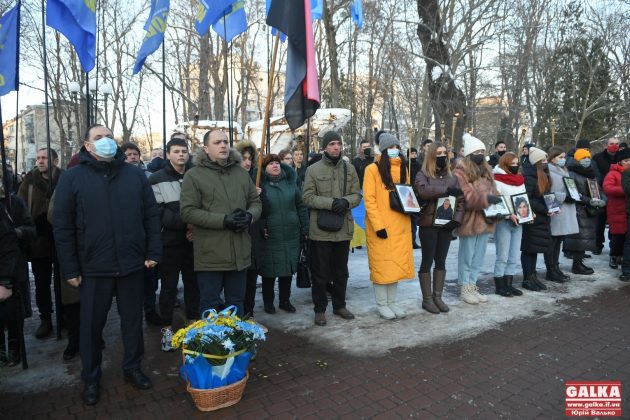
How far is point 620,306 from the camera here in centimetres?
578

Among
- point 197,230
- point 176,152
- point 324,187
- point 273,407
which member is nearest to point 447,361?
point 273,407

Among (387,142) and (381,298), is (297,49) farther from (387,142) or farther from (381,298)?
(381,298)

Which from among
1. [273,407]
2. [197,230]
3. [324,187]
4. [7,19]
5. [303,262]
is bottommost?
[273,407]

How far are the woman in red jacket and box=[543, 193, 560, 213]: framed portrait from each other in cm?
149

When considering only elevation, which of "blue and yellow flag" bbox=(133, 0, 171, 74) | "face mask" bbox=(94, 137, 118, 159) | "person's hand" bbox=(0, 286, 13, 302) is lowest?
"person's hand" bbox=(0, 286, 13, 302)

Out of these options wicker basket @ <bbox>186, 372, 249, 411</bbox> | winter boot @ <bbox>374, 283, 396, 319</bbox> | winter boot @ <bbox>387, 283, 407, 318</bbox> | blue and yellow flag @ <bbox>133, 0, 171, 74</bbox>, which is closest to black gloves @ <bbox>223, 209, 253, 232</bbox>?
wicker basket @ <bbox>186, 372, 249, 411</bbox>

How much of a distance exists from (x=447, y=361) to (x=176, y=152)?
137 inches

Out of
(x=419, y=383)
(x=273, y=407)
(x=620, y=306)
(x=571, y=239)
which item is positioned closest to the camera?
(x=273, y=407)

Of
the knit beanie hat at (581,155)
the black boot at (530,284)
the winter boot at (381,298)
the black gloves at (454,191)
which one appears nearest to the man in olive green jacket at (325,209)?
the winter boot at (381,298)

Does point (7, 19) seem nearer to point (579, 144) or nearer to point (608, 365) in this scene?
point (608, 365)

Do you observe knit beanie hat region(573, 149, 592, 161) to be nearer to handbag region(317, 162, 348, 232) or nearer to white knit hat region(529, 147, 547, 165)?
white knit hat region(529, 147, 547, 165)

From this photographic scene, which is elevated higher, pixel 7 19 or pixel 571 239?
pixel 7 19

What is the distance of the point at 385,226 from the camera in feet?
17.2

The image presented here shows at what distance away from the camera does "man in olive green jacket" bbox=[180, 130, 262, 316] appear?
161 inches
